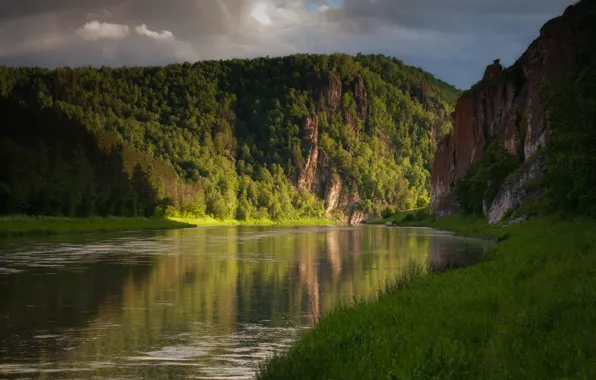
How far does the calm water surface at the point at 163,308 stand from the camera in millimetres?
19094

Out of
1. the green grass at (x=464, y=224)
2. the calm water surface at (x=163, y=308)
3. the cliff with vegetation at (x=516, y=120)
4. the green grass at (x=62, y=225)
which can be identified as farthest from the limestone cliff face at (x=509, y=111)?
the green grass at (x=62, y=225)

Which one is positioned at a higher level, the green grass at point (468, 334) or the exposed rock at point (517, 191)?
the exposed rock at point (517, 191)

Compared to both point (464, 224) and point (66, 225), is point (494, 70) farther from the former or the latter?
point (66, 225)

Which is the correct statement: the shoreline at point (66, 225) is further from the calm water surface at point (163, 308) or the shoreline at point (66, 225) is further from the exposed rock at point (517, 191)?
the exposed rock at point (517, 191)

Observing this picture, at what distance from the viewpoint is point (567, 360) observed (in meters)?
12.2

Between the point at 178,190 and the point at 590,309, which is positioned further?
the point at 178,190

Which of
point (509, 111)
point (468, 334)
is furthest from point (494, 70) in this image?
point (468, 334)

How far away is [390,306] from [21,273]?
2726 cm

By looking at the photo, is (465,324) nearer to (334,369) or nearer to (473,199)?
(334,369)

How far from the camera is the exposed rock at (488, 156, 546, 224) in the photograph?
3187 inches

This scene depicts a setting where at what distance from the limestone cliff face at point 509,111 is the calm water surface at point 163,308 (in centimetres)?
3978

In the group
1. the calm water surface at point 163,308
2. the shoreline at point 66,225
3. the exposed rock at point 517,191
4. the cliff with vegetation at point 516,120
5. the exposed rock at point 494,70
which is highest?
the exposed rock at point 494,70

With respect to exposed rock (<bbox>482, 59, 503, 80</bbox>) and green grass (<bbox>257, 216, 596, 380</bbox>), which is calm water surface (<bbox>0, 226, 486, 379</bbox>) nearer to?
green grass (<bbox>257, 216, 596, 380</bbox>)

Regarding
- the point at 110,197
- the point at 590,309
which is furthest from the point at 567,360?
the point at 110,197
